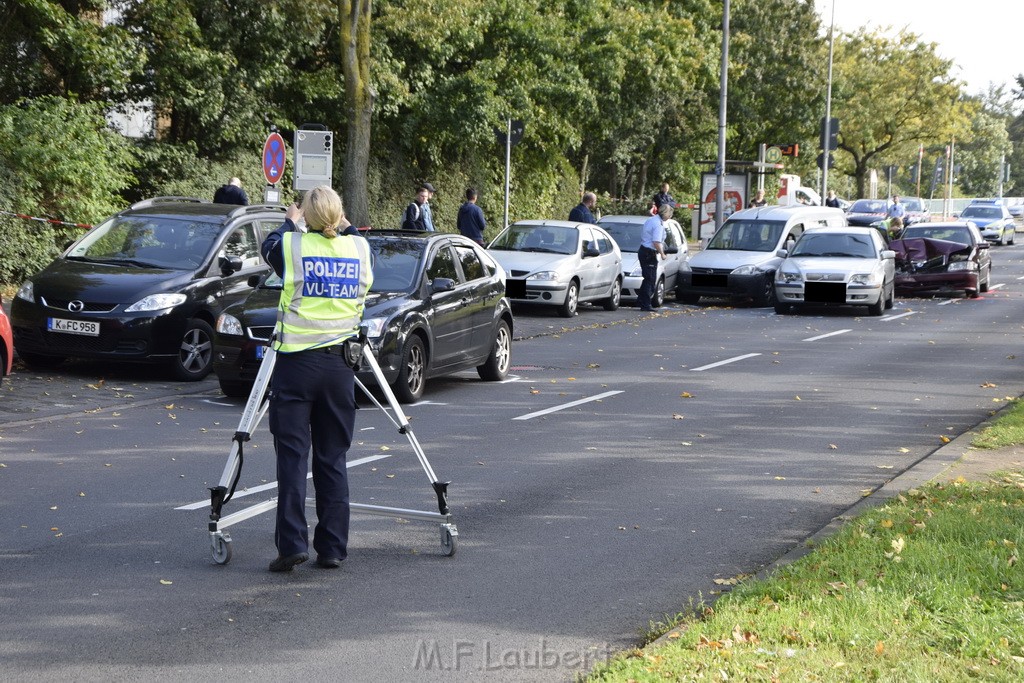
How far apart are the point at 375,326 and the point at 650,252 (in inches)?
507

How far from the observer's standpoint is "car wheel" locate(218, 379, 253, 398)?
12914 mm

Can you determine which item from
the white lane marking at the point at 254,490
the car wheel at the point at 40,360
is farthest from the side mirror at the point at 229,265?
the white lane marking at the point at 254,490

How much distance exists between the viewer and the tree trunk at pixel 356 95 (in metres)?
23.2

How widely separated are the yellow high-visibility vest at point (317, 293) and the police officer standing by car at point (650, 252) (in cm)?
1799

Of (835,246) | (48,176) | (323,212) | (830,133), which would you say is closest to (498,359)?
(323,212)

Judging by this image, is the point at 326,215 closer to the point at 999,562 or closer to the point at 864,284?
the point at 999,562

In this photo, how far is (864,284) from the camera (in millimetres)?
24609

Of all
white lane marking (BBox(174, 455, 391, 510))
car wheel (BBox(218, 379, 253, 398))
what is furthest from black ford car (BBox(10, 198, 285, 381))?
white lane marking (BBox(174, 455, 391, 510))

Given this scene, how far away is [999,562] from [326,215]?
3543mm

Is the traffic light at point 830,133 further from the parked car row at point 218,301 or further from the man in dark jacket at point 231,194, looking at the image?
the parked car row at point 218,301

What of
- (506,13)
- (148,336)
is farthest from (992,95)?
(148,336)

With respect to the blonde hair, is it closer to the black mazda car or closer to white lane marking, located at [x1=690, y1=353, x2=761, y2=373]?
the black mazda car

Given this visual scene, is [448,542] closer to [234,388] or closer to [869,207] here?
[234,388]

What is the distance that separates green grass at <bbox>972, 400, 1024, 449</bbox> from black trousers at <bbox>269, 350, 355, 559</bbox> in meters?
5.56
